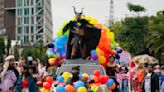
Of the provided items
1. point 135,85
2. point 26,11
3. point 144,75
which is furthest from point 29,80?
point 26,11

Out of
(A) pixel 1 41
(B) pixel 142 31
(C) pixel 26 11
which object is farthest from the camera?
(C) pixel 26 11

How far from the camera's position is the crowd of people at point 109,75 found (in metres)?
15.4

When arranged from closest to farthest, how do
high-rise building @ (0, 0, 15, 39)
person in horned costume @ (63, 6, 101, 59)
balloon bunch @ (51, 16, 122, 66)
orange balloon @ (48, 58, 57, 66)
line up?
person in horned costume @ (63, 6, 101, 59) < orange balloon @ (48, 58, 57, 66) < balloon bunch @ (51, 16, 122, 66) < high-rise building @ (0, 0, 15, 39)

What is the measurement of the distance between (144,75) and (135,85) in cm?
181

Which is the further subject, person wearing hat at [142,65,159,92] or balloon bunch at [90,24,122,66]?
balloon bunch at [90,24,122,66]

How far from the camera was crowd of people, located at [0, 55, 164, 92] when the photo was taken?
50.4 feet

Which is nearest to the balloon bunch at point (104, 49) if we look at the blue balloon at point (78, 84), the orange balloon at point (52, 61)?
the orange balloon at point (52, 61)

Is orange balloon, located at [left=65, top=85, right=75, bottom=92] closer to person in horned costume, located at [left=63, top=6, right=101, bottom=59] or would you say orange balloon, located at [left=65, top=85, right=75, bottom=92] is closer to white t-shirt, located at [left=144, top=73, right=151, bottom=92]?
white t-shirt, located at [left=144, top=73, right=151, bottom=92]

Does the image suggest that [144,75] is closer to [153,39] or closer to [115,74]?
[115,74]

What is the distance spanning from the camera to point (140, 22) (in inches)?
2483

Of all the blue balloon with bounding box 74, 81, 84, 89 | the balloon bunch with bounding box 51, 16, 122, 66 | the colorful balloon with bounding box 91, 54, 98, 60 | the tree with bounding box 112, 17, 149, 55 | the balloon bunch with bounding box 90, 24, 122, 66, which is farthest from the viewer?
the tree with bounding box 112, 17, 149, 55

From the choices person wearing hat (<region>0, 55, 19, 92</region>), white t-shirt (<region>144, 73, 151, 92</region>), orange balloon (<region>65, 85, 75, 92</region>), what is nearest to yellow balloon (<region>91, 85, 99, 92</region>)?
orange balloon (<region>65, 85, 75, 92</region>)

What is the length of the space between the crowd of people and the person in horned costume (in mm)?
785

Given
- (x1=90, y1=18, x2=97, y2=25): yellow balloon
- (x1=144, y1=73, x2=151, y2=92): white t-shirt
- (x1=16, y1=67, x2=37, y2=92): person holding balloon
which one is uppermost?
(x1=90, y1=18, x2=97, y2=25): yellow balloon
